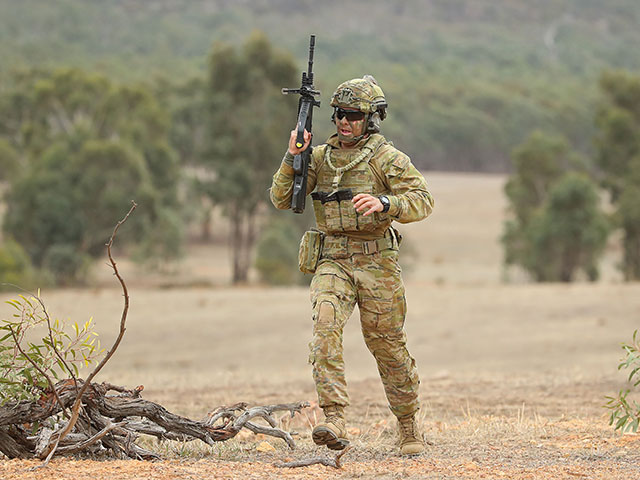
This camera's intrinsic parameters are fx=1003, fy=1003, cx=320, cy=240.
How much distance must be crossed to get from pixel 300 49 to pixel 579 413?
18004 cm

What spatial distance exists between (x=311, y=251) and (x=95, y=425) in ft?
5.22

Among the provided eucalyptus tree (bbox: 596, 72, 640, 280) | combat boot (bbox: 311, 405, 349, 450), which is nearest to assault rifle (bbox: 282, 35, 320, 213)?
combat boot (bbox: 311, 405, 349, 450)

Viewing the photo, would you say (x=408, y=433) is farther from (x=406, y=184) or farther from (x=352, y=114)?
(x=352, y=114)

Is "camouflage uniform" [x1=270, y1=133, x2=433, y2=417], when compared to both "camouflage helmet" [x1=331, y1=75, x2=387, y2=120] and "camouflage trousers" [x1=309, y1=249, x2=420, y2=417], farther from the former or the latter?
"camouflage helmet" [x1=331, y1=75, x2=387, y2=120]

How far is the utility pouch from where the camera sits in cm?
597

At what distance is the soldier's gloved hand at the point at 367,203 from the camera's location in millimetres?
5496

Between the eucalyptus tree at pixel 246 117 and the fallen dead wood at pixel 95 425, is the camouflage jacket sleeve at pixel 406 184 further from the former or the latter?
the eucalyptus tree at pixel 246 117

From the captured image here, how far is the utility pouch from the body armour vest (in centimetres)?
7

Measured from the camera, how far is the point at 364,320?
5.93 m

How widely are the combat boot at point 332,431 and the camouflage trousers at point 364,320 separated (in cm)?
5

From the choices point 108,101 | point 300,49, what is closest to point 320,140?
point 108,101

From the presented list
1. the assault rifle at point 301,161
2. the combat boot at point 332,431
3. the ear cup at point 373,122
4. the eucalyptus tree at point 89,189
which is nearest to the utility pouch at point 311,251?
the assault rifle at point 301,161

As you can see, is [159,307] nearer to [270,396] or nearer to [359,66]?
[270,396]

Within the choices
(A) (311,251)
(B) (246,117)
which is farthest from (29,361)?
(B) (246,117)
